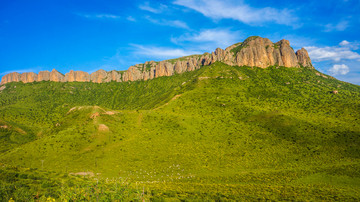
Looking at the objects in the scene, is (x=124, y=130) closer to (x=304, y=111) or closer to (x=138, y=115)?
(x=138, y=115)

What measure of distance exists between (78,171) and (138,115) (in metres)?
A: 62.0

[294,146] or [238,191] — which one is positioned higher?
[294,146]

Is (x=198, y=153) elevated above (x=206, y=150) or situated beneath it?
situated beneath

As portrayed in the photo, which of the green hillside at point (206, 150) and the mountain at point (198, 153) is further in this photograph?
the green hillside at point (206, 150)

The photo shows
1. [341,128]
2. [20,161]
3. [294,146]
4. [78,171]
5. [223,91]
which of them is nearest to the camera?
[78,171]

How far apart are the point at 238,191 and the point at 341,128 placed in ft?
273

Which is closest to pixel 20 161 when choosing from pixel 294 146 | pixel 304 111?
pixel 294 146

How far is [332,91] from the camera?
589 feet

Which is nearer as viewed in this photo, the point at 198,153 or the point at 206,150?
the point at 198,153

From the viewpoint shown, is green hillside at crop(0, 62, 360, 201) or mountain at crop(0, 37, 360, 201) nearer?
mountain at crop(0, 37, 360, 201)

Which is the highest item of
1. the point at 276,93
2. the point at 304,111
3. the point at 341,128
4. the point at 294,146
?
the point at 276,93

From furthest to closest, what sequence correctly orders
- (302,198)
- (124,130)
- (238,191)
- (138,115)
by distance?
(138,115)
(124,130)
(238,191)
(302,198)

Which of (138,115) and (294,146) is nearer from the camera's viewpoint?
(294,146)

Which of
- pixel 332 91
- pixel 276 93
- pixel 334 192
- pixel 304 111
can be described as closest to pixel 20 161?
pixel 334 192
